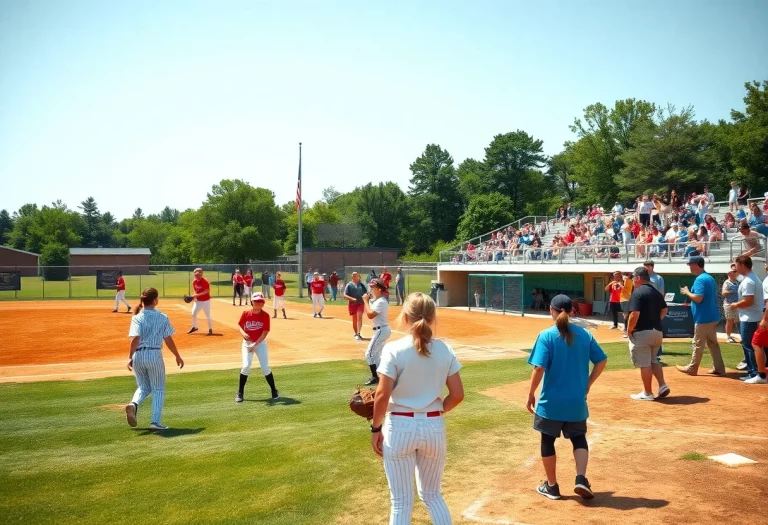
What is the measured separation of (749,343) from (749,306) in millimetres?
765

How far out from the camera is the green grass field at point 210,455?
6172 millimetres

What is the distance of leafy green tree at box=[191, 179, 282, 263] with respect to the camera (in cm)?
7969

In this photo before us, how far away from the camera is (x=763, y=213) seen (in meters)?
24.6

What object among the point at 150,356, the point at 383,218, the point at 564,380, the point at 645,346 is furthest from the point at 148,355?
the point at 383,218

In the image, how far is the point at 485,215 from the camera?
260 ft

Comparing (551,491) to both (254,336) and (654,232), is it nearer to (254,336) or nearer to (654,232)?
(254,336)

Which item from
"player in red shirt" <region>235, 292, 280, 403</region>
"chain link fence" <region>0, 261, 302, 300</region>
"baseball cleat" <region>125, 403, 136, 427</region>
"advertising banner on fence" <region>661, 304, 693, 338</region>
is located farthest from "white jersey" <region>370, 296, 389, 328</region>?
"chain link fence" <region>0, 261, 302, 300</region>

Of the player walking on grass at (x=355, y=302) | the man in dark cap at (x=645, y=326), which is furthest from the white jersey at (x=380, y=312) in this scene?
the player walking on grass at (x=355, y=302)

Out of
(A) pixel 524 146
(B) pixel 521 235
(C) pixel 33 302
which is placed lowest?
(C) pixel 33 302

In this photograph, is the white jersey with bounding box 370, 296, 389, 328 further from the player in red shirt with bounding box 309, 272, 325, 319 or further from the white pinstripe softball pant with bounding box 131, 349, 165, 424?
the player in red shirt with bounding box 309, 272, 325, 319

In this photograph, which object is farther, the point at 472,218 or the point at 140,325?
the point at 472,218

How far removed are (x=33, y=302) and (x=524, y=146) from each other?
65186mm

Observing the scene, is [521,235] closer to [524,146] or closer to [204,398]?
[204,398]

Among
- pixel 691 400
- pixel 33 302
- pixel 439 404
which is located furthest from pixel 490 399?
pixel 33 302
